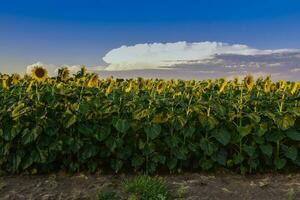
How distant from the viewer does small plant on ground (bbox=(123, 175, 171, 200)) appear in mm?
4875

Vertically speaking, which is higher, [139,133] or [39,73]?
[39,73]

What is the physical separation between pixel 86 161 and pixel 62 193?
0.60 m

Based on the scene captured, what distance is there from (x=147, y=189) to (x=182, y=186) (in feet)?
1.38

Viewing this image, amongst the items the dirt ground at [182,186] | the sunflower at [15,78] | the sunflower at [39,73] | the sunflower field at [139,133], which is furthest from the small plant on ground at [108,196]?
the sunflower at [15,78]

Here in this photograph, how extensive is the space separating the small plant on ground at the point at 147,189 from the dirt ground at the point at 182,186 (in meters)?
0.11

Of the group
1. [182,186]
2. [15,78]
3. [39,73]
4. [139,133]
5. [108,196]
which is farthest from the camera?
[15,78]

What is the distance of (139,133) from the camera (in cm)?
564

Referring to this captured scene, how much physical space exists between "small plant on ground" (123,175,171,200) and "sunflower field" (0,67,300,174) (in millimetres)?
441

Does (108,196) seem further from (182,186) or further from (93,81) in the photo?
(93,81)

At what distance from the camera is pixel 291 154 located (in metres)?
5.73

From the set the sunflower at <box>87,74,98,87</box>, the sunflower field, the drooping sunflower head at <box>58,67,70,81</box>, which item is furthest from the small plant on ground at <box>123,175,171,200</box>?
the drooping sunflower head at <box>58,67,70,81</box>

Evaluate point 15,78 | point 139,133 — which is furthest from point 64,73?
point 139,133

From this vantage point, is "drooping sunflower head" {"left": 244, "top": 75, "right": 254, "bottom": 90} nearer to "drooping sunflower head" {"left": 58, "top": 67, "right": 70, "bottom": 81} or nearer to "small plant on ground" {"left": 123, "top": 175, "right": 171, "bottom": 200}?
"small plant on ground" {"left": 123, "top": 175, "right": 171, "bottom": 200}

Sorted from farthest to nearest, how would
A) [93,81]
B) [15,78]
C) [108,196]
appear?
[15,78] < [93,81] < [108,196]
